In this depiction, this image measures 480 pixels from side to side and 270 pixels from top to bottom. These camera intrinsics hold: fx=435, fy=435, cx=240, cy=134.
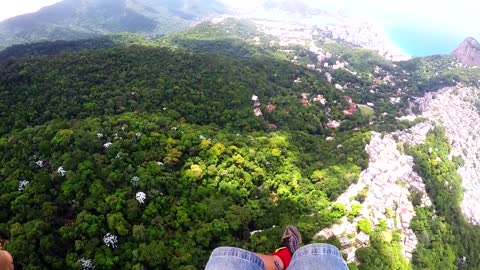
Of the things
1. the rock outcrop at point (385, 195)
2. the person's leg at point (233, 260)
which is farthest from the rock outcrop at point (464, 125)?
the person's leg at point (233, 260)

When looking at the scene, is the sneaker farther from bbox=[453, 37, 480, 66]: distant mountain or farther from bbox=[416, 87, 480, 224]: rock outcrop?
bbox=[453, 37, 480, 66]: distant mountain

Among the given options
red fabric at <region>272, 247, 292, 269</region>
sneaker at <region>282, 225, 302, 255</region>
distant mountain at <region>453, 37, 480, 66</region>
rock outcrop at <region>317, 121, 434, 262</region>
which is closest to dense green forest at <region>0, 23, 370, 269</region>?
rock outcrop at <region>317, 121, 434, 262</region>

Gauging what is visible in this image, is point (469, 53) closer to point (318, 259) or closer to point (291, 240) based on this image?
point (291, 240)

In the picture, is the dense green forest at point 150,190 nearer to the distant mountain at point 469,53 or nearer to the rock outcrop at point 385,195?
the rock outcrop at point 385,195

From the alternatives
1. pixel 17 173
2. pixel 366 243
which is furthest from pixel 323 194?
pixel 17 173

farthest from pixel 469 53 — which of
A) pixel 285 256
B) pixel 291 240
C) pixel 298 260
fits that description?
pixel 298 260

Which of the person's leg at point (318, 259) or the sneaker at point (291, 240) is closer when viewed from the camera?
the person's leg at point (318, 259)
